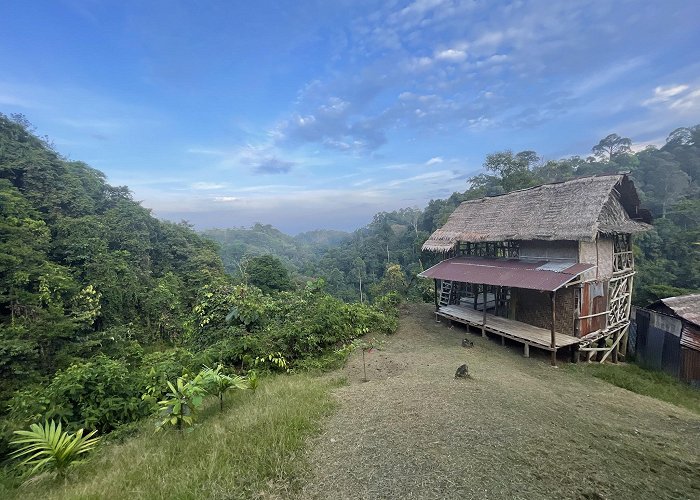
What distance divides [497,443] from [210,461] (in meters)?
3.81

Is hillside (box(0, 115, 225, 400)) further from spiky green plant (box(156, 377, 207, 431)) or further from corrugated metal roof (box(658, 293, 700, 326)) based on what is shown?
corrugated metal roof (box(658, 293, 700, 326))

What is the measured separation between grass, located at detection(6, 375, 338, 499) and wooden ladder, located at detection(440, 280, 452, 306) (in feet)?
39.9

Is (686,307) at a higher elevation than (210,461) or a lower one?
lower

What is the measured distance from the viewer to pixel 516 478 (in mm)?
3822

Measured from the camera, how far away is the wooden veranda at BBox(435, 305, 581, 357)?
34.5 feet

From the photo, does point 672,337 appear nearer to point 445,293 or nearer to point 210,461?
point 445,293

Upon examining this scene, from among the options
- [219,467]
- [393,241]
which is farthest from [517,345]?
[393,241]

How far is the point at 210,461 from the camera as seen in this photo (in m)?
3.98

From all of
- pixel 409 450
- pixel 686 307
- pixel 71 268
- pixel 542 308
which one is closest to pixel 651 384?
pixel 542 308

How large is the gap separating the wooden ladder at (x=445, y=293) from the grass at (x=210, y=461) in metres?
12.2

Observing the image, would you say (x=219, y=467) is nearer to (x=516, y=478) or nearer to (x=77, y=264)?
(x=516, y=478)

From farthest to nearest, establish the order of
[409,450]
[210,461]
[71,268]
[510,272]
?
1. [71,268]
2. [510,272]
3. [409,450]
4. [210,461]

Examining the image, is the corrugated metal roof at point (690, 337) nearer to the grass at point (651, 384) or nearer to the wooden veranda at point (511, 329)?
the grass at point (651, 384)

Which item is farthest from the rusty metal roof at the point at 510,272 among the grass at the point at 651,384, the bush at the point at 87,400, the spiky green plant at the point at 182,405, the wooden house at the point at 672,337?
the bush at the point at 87,400
